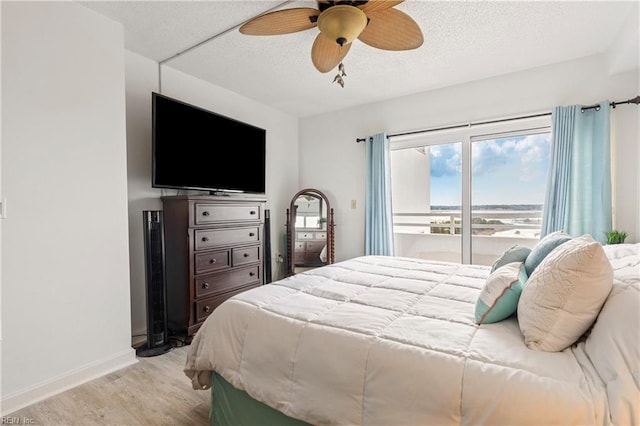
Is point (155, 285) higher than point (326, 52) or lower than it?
lower

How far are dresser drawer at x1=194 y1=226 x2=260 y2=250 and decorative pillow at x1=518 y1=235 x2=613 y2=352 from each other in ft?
7.77

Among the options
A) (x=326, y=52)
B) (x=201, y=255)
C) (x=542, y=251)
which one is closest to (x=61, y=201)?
(x=201, y=255)

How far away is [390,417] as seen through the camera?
103cm

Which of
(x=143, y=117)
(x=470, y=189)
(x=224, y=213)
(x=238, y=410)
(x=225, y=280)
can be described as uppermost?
(x=143, y=117)

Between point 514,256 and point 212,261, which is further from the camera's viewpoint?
point 212,261

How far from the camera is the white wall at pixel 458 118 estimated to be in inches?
104

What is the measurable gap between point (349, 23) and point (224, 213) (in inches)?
74.4

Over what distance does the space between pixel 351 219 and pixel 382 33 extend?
8.39 ft

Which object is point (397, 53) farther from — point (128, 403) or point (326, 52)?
point (128, 403)

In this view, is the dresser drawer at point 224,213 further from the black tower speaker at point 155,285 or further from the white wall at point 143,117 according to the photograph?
the white wall at point 143,117

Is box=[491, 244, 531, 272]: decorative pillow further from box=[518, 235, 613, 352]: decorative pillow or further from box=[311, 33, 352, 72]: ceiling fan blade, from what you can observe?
box=[311, 33, 352, 72]: ceiling fan blade

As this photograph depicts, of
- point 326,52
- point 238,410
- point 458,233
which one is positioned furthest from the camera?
point 458,233

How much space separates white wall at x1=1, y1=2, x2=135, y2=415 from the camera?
70.1 inches

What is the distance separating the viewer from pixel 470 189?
3455mm
